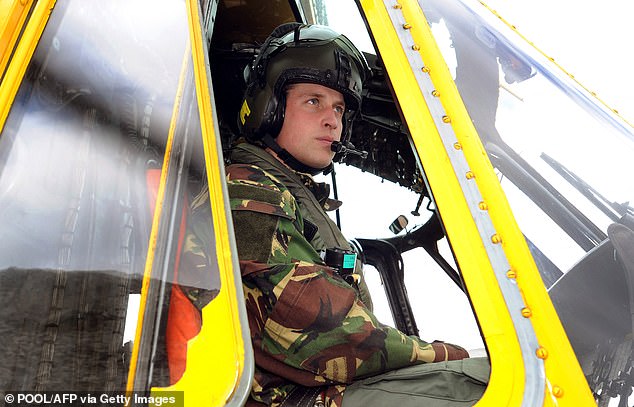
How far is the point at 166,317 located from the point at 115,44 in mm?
760

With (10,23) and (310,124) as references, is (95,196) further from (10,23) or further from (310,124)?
(310,124)

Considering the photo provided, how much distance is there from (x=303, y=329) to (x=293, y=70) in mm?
1014

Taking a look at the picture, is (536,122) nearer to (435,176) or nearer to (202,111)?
(435,176)

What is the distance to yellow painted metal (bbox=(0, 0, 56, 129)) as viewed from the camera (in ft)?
4.56

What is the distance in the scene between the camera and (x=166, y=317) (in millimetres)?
1131

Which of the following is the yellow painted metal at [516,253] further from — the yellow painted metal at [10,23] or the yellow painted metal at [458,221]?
the yellow painted metal at [10,23]

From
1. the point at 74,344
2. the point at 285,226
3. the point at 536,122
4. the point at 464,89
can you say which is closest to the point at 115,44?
the point at 285,226

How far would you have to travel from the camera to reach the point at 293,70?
210 cm

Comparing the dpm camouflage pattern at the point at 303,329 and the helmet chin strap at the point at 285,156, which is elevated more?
the helmet chin strap at the point at 285,156

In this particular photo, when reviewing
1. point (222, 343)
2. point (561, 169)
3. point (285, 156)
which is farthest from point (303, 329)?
point (285, 156)

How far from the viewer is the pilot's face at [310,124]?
6.93 ft

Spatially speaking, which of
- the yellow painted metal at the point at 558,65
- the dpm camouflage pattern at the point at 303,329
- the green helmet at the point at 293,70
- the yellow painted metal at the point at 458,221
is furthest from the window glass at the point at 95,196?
the yellow painted metal at the point at 558,65

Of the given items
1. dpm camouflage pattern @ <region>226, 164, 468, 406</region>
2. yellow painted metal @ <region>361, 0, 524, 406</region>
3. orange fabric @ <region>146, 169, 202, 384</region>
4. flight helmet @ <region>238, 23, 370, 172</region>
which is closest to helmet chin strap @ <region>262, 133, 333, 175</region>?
flight helmet @ <region>238, 23, 370, 172</region>

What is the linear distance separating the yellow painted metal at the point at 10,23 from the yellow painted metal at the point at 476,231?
835 mm
